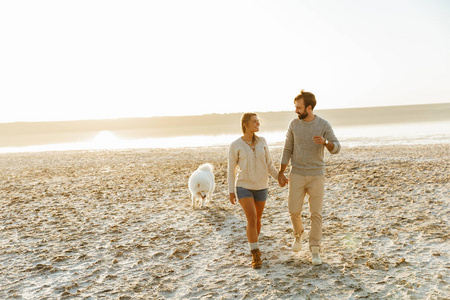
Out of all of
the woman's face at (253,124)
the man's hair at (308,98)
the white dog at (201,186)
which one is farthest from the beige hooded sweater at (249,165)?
the white dog at (201,186)

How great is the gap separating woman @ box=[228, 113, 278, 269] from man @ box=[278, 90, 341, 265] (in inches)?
10.8

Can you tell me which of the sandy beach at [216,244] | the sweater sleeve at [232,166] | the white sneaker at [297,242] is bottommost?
the sandy beach at [216,244]

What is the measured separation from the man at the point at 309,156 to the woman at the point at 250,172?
0.27 m

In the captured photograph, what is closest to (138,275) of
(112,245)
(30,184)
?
(112,245)

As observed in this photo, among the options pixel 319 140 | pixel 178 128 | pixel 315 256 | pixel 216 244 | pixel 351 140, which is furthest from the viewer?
pixel 178 128

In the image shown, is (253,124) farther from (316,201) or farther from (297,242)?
(297,242)

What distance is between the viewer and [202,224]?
6.64 metres

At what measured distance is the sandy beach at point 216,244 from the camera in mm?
4039

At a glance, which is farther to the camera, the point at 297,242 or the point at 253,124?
the point at 297,242

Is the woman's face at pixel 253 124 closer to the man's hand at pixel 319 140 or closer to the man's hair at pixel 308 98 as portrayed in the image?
the man's hair at pixel 308 98

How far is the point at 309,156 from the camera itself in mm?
4355

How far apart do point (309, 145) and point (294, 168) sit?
0.36 meters

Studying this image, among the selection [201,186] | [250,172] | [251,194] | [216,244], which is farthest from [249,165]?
[201,186]

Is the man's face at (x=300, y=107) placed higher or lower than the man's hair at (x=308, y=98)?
lower
